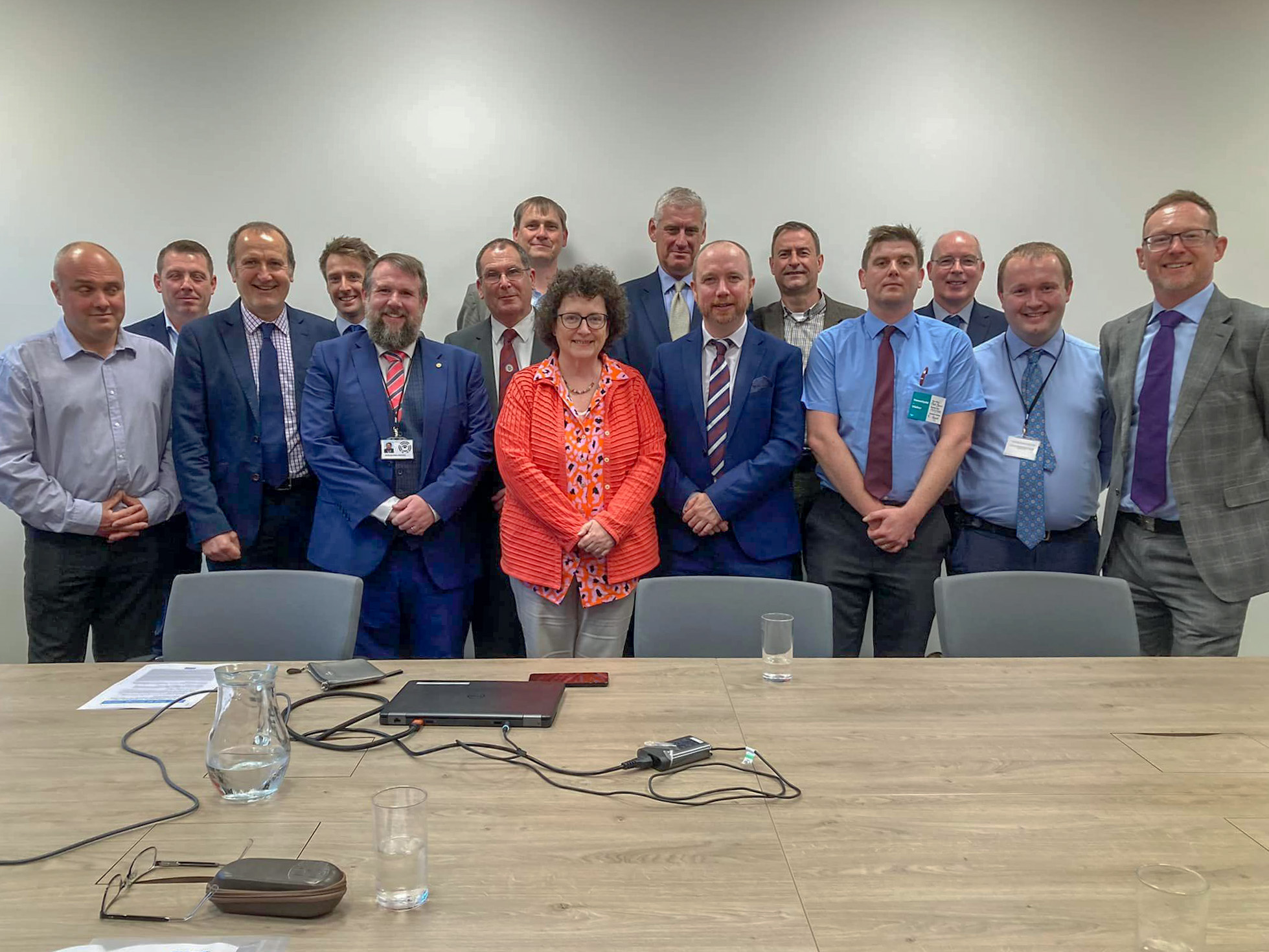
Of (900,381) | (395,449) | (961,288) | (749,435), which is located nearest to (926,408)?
(900,381)

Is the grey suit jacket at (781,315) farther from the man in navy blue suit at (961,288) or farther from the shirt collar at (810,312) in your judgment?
the man in navy blue suit at (961,288)

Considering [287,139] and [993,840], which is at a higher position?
[287,139]

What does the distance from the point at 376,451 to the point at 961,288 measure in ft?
8.65

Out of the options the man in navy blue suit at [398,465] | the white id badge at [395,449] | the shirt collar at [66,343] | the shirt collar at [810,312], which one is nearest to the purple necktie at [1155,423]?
the shirt collar at [810,312]

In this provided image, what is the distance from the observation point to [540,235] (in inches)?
155

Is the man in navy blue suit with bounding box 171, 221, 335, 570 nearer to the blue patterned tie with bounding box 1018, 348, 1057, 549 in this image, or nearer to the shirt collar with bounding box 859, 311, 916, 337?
the shirt collar with bounding box 859, 311, 916, 337

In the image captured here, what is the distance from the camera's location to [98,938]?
0.98 m

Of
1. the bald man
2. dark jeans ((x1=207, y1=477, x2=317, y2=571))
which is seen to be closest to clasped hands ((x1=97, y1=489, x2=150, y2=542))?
the bald man

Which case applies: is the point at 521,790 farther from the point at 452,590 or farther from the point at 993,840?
the point at 452,590

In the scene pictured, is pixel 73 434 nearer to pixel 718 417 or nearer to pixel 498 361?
pixel 498 361

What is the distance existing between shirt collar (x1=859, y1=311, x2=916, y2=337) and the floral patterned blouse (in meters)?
1.02

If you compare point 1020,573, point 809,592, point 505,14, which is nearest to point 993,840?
point 809,592

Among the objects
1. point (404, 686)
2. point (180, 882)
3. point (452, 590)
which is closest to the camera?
point (180, 882)

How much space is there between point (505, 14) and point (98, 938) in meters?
4.25
